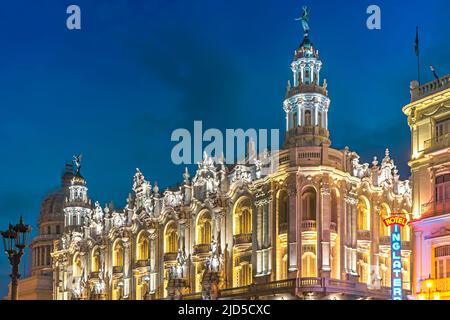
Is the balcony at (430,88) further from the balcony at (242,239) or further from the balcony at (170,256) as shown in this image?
the balcony at (170,256)

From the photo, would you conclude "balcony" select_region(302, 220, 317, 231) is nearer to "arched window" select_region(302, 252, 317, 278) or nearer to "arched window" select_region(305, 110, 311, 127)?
"arched window" select_region(302, 252, 317, 278)

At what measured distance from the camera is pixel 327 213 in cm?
6244

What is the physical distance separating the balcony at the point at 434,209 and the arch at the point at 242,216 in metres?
25.6

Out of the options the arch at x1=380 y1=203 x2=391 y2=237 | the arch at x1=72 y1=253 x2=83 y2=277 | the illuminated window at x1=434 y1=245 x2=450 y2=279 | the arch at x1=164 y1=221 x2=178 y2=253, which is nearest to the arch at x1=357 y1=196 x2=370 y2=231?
the arch at x1=380 y1=203 x2=391 y2=237

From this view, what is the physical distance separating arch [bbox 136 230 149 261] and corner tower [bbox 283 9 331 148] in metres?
24.5

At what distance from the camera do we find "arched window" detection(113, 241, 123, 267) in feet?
289

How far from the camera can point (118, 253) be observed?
3501 inches

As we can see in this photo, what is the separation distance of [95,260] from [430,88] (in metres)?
56.9

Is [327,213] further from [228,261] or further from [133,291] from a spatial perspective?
[133,291]

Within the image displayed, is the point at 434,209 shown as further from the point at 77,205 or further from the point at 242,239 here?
the point at 77,205

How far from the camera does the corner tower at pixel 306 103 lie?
64.3 meters

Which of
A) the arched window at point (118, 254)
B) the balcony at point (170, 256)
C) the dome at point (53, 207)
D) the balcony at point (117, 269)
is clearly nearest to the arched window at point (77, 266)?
the arched window at point (118, 254)
